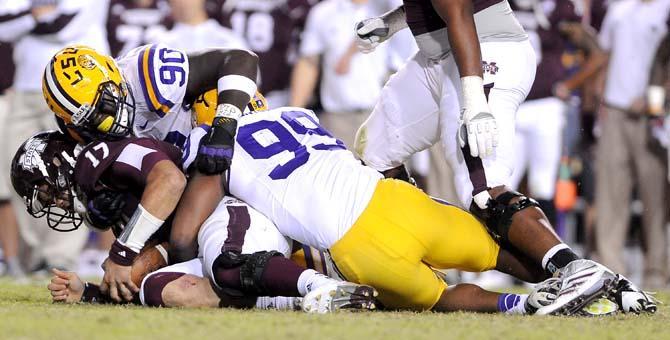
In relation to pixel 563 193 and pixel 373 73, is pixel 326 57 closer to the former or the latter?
pixel 373 73

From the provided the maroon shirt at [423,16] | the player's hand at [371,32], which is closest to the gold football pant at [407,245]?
the maroon shirt at [423,16]

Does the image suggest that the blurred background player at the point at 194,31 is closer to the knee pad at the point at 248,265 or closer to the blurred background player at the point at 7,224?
the blurred background player at the point at 7,224

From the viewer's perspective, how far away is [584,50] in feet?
30.1

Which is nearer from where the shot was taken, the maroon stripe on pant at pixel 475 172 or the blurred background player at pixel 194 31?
the maroon stripe on pant at pixel 475 172

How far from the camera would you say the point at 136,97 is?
17.0ft

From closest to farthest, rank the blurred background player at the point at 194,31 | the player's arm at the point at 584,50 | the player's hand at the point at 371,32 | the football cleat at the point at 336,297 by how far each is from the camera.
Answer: the football cleat at the point at 336,297 < the player's hand at the point at 371,32 < the blurred background player at the point at 194,31 < the player's arm at the point at 584,50

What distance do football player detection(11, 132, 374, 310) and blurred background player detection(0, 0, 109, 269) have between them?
305cm

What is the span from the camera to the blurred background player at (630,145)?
26.8 feet

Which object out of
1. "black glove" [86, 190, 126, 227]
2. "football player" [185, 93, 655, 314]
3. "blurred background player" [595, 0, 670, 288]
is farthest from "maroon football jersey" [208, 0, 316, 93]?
"football player" [185, 93, 655, 314]

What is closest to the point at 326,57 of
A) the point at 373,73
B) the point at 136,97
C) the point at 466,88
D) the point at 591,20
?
the point at 373,73

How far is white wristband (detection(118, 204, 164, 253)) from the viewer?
4.55 m

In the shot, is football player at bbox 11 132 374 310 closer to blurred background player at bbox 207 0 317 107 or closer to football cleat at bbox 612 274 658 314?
football cleat at bbox 612 274 658 314

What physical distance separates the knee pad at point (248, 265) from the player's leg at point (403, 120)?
0.97 m

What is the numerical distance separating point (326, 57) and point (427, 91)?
349cm
